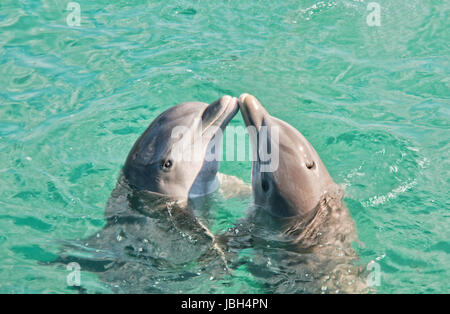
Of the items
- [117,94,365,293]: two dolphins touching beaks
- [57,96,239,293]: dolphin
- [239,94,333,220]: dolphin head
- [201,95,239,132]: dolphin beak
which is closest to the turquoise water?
[57,96,239,293]: dolphin

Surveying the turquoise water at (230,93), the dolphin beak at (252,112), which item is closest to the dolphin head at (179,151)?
the dolphin beak at (252,112)

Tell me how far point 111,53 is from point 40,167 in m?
3.83

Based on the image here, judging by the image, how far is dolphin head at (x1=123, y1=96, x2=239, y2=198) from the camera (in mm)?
6426

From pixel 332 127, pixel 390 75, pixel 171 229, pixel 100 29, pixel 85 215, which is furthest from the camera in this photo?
pixel 100 29

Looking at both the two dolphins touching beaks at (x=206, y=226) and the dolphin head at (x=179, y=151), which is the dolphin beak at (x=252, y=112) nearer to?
the two dolphins touching beaks at (x=206, y=226)

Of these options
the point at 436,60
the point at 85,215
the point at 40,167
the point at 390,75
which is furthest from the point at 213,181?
the point at 436,60

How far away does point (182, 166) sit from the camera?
6500 mm

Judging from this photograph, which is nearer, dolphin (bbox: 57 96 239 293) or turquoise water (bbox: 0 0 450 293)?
dolphin (bbox: 57 96 239 293)

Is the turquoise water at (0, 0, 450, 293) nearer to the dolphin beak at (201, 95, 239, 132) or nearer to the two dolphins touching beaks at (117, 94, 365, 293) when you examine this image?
the two dolphins touching beaks at (117, 94, 365, 293)

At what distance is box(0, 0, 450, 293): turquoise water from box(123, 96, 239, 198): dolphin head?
0.61m

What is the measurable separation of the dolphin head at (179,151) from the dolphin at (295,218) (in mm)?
504

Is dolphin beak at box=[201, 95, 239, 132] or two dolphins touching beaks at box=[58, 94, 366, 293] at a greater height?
dolphin beak at box=[201, 95, 239, 132]

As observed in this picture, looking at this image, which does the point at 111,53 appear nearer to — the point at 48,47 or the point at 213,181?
the point at 48,47

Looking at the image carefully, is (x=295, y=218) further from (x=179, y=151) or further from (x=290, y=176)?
(x=179, y=151)
